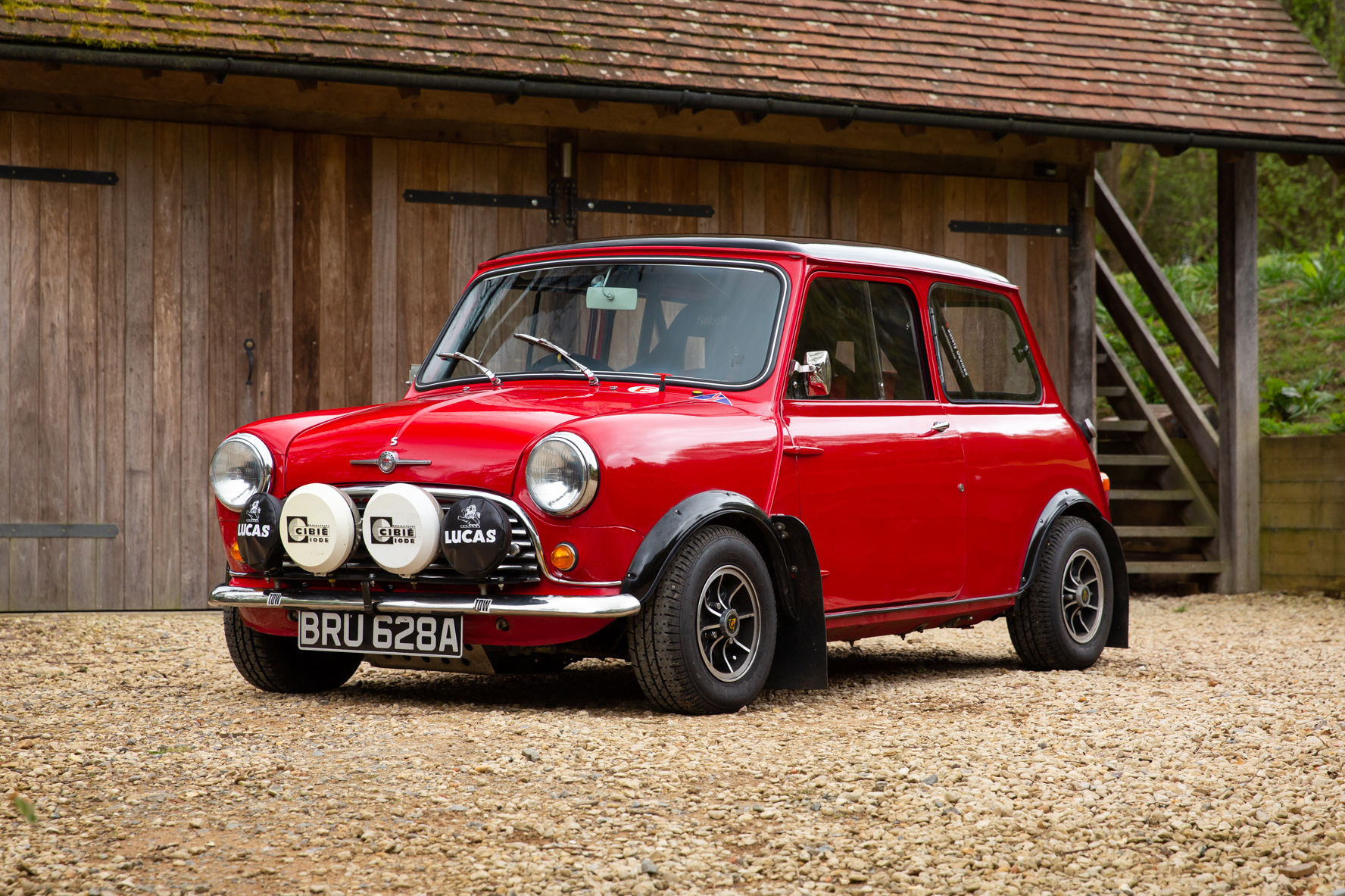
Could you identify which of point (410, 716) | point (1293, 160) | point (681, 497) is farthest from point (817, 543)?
point (1293, 160)

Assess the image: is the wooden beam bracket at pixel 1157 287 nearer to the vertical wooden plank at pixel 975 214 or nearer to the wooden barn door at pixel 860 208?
the wooden barn door at pixel 860 208

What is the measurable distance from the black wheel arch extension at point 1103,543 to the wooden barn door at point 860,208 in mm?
3535

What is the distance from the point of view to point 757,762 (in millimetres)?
4398

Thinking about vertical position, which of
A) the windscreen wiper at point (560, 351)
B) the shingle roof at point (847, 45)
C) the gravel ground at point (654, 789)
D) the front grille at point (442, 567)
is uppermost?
the shingle roof at point (847, 45)

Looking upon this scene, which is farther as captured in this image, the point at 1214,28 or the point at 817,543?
the point at 1214,28

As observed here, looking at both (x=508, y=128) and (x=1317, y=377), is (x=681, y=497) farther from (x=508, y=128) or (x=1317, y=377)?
(x=1317, y=377)

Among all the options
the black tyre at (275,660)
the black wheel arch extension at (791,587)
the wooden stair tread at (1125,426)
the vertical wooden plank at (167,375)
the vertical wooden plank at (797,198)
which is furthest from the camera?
the wooden stair tread at (1125,426)

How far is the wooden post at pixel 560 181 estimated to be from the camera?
10.0 m

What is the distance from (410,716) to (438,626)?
32 cm

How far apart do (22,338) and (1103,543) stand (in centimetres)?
604

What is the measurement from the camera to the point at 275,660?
5.62 m

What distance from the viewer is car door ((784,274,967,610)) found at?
5715 mm

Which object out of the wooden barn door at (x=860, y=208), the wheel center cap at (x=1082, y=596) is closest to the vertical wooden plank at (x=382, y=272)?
the wooden barn door at (x=860, y=208)

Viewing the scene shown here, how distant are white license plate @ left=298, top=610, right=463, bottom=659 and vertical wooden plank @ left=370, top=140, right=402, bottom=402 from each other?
14.9 feet
